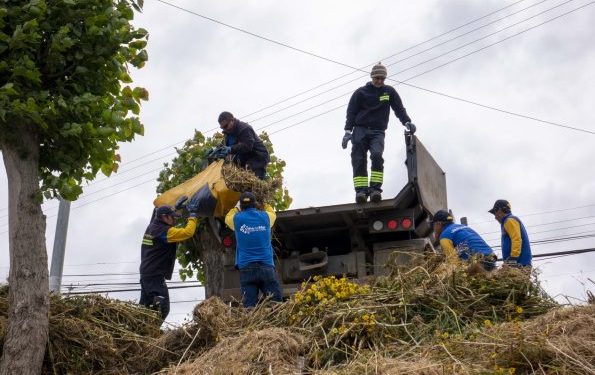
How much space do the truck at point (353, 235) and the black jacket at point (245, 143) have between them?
3.32 feet

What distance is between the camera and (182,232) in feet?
31.3

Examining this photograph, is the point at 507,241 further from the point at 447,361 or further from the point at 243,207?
the point at 447,361

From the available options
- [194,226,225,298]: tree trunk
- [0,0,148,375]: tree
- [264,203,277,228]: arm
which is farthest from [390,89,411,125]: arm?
[0,0,148,375]: tree

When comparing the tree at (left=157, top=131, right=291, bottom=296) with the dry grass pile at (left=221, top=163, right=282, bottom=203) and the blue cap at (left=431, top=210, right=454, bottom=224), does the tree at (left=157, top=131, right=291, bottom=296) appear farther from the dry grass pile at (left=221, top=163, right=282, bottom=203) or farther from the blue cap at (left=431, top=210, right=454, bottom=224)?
the blue cap at (left=431, top=210, right=454, bottom=224)

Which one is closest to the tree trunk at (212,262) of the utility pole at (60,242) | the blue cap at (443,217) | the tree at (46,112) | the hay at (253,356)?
the blue cap at (443,217)

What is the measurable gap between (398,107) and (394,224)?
205 cm

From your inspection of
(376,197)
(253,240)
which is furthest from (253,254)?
(376,197)

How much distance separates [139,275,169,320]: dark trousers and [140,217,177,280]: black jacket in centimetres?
6

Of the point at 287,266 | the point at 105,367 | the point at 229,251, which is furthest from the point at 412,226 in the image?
the point at 105,367

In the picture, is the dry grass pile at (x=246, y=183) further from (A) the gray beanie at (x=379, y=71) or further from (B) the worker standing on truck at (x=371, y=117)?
(A) the gray beanie at (x=379, y=71)

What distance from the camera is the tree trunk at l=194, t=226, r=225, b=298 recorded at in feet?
33.4

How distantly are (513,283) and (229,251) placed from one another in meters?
3.80

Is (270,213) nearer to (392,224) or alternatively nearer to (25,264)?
(392,224)

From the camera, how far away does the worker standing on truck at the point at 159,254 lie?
9.62 meters
